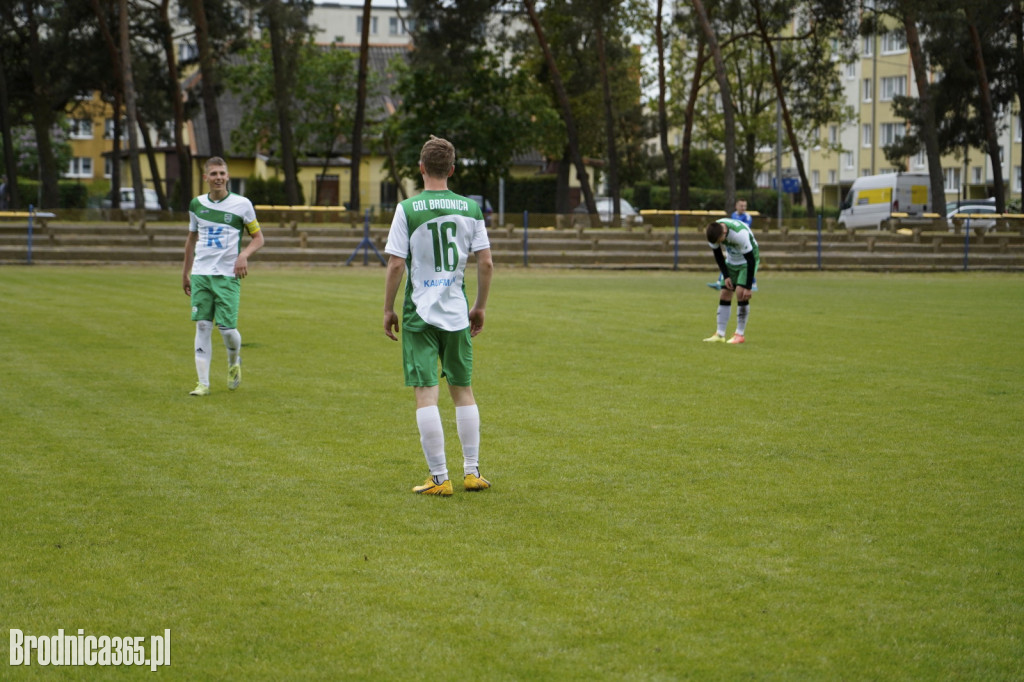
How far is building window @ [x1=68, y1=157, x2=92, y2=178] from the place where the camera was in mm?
101562

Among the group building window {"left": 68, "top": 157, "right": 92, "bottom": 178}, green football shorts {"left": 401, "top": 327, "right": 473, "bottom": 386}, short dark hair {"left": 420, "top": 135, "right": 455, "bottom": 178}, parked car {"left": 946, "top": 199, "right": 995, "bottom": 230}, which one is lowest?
→ green football shorts {"left": 401, "top": 327, "right": 473, "bottom": 386}

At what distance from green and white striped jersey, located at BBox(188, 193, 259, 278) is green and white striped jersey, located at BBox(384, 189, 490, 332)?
4.27 meters

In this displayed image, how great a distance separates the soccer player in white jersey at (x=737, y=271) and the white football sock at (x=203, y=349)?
7196 millimetres

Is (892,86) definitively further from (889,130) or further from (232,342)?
(232,342)

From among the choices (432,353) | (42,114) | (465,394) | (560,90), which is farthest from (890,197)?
(432,353)

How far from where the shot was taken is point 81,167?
102 metres

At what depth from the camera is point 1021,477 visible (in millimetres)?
7613

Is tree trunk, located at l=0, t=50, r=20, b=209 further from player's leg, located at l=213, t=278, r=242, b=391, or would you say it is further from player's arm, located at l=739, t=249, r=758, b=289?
player's leg, located at l=213, t=278, r=242, b=391

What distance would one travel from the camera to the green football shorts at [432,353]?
707 cm

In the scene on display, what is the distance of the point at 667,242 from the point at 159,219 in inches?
606

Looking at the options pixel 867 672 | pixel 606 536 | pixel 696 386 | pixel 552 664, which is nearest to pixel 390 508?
pixel 606 536

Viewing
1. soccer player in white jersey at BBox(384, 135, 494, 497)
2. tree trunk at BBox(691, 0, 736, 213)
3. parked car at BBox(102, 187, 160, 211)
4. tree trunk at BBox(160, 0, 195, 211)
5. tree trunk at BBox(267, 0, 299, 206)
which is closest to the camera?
soccer player in white jersey at BBox(384, 135, 494, 497)

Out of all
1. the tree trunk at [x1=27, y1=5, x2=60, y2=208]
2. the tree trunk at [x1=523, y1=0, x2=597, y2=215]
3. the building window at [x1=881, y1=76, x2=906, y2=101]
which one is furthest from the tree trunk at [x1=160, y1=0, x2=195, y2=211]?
the building window at [x1=881, y1=76, x2=906, y2=101]

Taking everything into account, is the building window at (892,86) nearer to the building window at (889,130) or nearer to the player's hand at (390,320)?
the building window at (889,130)
